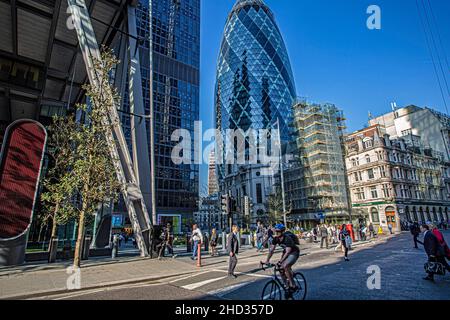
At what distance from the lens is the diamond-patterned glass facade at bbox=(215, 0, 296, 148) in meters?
103

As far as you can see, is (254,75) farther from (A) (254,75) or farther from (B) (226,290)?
(B) (226,290)

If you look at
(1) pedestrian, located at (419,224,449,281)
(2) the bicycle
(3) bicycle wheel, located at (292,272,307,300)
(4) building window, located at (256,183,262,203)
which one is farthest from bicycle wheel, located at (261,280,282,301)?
(4) building window, located at (256,183,262,203)

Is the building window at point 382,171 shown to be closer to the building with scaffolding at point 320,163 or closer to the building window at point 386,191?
the building window at point 386,191

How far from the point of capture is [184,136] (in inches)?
2685

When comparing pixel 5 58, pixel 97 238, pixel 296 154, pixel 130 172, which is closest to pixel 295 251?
pixel 130 172

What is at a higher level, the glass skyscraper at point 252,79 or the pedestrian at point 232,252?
the glass skyscraper at point 252,79

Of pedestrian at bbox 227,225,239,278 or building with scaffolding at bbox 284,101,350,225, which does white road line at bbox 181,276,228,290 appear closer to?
pedestrian at bbox 227,225,239,278

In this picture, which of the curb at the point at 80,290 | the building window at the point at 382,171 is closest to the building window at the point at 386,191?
the building window at the point at 382,171

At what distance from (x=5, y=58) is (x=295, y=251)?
102 feet

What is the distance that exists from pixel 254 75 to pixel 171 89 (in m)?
48.2

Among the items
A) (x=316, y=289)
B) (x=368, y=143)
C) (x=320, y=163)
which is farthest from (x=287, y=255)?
(x=368, y=143)

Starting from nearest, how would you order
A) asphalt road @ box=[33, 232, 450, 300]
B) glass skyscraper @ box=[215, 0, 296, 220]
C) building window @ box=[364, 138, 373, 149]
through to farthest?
1. asphalt road @ box=[33, 232, 450, 300]
2. building window @ box=[364, 138, 373, 149]
3. glass skyscraper @ box=[215, 0, 296, 220]

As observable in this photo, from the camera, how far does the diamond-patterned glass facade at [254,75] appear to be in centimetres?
10294

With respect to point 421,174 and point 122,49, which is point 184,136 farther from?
point 421,174
